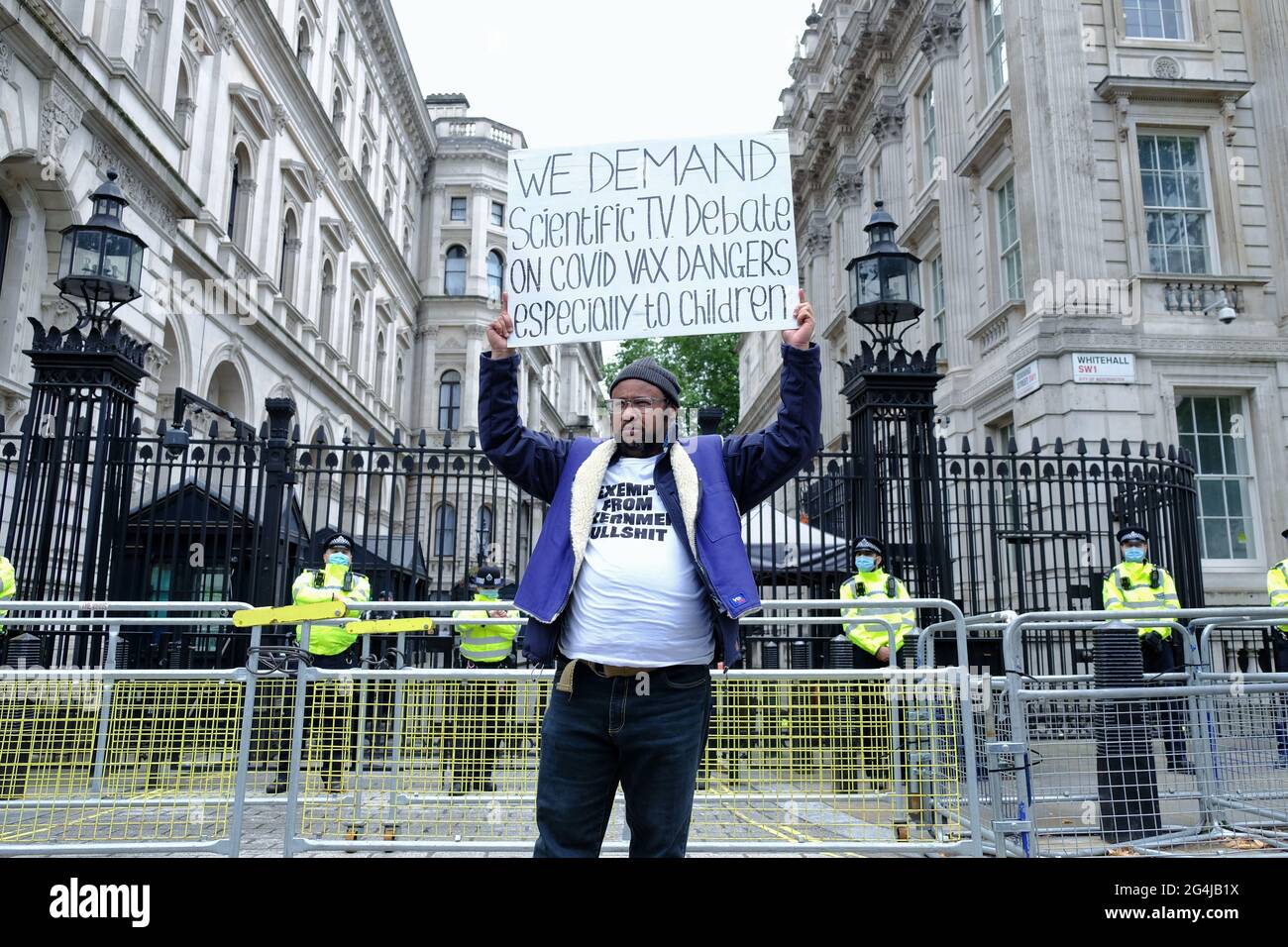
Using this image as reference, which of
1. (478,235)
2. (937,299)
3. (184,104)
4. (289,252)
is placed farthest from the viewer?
(478,235)

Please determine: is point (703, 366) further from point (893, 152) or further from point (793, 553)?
point (793, 553)

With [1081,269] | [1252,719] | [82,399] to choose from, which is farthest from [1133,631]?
[1081,269]

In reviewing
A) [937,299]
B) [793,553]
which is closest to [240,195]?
[937,299]

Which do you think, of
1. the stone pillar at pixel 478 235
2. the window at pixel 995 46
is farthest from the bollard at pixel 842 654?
the stone pillar at pixel 478 235

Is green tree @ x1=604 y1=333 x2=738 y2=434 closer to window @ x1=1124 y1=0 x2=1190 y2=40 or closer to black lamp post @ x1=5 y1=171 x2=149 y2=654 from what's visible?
window @ x1=1124 y1=0 x2=1190 y2=40

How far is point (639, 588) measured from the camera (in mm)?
2770

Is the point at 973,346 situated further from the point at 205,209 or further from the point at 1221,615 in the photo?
the point at 205,209

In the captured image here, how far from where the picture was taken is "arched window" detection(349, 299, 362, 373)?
34719 mm

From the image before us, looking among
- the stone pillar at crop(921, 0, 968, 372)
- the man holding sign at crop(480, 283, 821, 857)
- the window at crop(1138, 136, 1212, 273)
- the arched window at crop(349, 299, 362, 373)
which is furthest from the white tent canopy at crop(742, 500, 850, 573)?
the arched window at crop(349, 299, 362, 373)

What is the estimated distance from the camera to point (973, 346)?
1862 cm

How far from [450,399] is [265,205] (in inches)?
808

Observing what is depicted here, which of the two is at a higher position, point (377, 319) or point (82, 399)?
point (377, 319)

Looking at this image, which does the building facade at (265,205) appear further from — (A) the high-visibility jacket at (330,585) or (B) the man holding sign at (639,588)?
(B) the man holding sign at (639,588)

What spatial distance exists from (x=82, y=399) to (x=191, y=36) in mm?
15895
